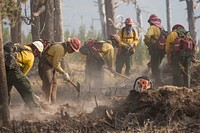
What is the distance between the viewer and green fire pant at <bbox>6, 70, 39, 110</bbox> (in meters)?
8.33

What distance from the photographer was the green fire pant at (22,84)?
833cm

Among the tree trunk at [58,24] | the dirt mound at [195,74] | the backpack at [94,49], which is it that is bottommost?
the dirt mound at [195,74]

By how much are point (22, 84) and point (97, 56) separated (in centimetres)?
455

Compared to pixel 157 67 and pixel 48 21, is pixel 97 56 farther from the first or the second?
pixel 48 21

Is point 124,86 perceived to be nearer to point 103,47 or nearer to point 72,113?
point 103,47

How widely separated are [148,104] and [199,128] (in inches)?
51.0

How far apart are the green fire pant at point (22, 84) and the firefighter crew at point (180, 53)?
3736mm

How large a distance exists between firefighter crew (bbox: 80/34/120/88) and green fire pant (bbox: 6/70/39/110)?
4.43 meters

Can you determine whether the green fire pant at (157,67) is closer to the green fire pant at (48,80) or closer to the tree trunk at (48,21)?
the green fire pant at (48,80)

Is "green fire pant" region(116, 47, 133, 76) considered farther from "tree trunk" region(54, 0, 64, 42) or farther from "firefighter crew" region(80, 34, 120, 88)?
"tree trunk" region(54, 0, 64, 42)

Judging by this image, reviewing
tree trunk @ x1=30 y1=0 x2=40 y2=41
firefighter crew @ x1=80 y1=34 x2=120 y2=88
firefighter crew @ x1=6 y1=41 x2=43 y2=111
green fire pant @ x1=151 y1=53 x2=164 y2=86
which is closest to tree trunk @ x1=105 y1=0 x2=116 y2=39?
tree trunk @ x1=30 y1=0 x2=40 y2=41

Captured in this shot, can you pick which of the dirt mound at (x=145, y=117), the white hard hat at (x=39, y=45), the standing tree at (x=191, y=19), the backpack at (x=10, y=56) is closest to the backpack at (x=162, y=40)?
the white hard hat at (x=39, y=45)

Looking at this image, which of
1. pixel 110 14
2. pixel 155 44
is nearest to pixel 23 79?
pixel 155 44

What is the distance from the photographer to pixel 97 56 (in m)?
12.7
